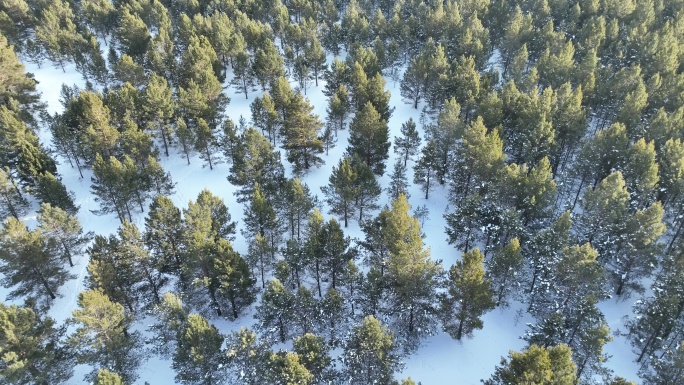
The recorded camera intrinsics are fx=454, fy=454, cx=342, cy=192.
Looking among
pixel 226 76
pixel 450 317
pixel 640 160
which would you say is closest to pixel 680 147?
pixel 640 160

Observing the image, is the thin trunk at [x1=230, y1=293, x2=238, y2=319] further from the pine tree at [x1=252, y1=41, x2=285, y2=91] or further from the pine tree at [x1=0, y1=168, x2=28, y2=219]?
the pine tree at [x1=252, y1=41, x2=285, y2=91]

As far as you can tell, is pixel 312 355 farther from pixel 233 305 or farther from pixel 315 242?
pixel 233 305

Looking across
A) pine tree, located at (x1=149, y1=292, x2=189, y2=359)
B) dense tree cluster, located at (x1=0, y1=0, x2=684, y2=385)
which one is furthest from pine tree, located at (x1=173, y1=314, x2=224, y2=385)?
pine tree, located at (x1=149, y1=292, x2=189, y2=359)

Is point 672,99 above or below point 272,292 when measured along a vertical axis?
above

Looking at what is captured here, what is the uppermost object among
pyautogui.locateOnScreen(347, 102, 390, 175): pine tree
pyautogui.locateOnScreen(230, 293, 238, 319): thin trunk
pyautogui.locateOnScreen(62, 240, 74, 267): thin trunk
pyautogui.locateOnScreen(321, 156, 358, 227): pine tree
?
pyautogui.locateOnScreen(347, 102, 390, 175): pine tree

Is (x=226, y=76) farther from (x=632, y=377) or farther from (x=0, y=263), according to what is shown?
(x=632, y=377)

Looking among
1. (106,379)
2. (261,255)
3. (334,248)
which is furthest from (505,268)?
(106,379)

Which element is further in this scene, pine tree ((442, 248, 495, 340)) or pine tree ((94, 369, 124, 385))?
pine tree ((442, 248, 495, 340))

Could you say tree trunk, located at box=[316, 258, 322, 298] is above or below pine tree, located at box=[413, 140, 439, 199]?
below
